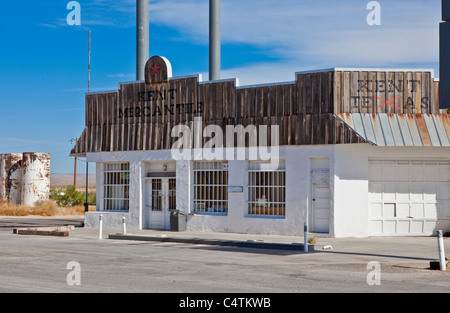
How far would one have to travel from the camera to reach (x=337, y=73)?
23.9 m

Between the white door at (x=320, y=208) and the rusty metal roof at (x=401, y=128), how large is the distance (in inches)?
98.8

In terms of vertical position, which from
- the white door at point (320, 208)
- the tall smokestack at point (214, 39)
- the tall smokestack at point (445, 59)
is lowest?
the white door at point (320, 208)

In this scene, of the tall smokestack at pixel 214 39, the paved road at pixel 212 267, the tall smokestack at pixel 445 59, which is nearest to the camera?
the paved road at pixel 212 267

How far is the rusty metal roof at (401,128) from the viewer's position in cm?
2308

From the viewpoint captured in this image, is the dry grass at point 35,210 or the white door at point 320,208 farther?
the dry grass at point 35,210

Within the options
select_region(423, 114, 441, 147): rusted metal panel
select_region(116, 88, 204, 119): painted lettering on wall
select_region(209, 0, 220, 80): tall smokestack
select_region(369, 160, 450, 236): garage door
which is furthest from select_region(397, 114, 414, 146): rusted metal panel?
select_region(209, 0, 220, 80): tall smokestack

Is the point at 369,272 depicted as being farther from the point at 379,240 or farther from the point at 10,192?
the point at 10,192

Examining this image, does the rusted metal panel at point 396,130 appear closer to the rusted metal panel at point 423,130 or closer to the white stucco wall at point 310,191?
the rusted metal panel at point 423,130

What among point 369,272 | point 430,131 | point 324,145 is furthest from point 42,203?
point 369,272

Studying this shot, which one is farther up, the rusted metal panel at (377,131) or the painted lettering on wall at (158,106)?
the painted lettering on wall at (158,106)

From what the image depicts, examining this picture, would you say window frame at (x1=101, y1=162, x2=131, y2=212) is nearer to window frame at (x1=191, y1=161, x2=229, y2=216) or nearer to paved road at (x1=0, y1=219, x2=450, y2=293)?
window frame at (x1=191, y1=161, x2=229, y2=216)

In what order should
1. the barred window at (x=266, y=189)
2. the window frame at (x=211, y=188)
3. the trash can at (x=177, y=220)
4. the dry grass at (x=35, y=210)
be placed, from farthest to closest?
1. the dry grass at (x=35, y=210)
2. the trash can at (x=177, y=220)
3. the window frame at (x=211, y=188)
4. the barred window at (x=266, y=189)

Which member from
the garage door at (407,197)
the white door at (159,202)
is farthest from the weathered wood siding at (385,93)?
the white door at (159,202)

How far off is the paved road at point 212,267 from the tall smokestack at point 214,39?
11.6 meters
